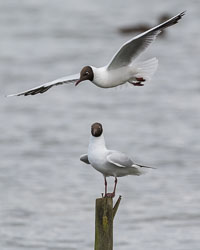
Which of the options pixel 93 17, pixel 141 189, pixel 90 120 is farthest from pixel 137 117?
pixel 93 17

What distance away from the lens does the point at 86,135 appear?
19688mm

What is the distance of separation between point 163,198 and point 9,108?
312 inches

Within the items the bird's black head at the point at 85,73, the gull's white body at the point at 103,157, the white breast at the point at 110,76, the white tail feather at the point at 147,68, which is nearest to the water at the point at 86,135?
the white tail feather at the point at 147,68

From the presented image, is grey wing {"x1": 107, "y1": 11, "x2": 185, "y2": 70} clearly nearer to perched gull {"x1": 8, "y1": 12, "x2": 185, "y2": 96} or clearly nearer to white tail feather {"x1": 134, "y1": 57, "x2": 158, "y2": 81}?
perched gull {"x1": 8, "y1": 12, "x2": 185, "y2": 96}

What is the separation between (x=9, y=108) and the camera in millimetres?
22531

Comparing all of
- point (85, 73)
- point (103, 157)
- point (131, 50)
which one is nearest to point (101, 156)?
point (103, 157)

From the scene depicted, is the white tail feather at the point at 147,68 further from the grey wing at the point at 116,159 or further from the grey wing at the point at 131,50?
the grey wing at the point at 116,159

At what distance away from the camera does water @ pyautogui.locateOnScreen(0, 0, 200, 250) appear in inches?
549

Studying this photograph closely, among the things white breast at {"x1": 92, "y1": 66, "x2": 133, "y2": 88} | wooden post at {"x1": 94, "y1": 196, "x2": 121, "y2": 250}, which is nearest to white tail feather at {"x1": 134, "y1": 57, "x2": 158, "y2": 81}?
white breast at {"x1": 92, "y1": 66, "x2": 133, "y2": 88}

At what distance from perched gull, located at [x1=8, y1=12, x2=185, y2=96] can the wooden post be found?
4.14 feet

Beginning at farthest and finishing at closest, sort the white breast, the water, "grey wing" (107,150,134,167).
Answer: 1. the water
2. the white breast
3. "grey wing" (107,150,134,167)

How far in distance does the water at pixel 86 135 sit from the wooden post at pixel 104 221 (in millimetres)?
4359

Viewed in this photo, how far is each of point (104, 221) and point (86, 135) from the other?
11.2 m

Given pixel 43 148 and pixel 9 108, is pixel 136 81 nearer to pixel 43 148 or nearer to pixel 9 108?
pixel 43 148
